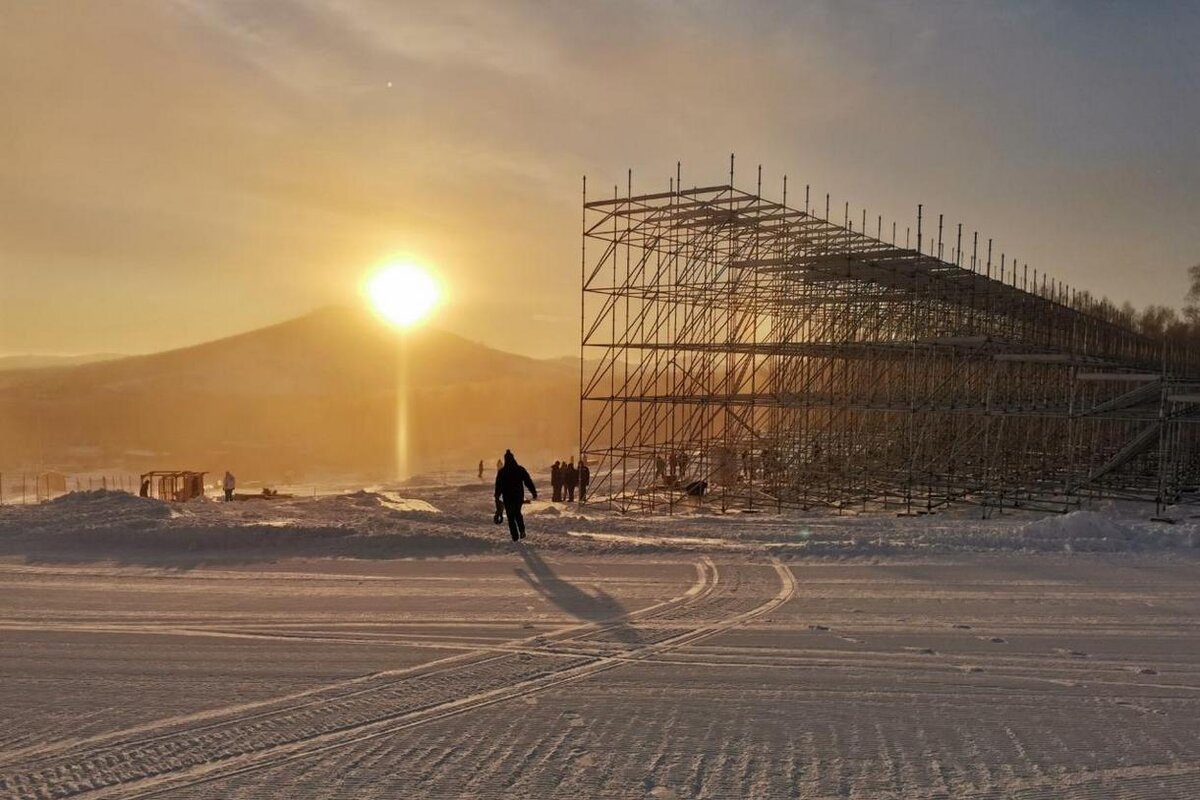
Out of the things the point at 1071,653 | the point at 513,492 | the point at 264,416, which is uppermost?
the point at 264,416

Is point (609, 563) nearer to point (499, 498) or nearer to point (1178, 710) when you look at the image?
point (499, 498)

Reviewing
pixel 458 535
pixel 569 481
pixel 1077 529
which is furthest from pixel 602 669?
pixel 569 481

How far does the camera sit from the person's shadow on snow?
21.9ft

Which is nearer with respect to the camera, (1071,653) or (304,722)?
(304,722)

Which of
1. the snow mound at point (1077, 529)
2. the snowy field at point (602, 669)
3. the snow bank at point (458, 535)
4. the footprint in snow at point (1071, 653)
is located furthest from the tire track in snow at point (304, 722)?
the snow mound at point (1077, 529)

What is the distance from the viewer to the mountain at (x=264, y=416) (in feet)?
195

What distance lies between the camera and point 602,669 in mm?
5629

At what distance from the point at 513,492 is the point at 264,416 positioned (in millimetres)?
78227

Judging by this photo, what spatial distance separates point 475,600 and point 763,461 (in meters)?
17.0

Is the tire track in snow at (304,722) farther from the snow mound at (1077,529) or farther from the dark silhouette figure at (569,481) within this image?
the dark silhouette figure at (569,481)

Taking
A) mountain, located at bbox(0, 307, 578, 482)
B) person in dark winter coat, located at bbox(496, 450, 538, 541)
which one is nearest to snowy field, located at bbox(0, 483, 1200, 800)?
person in dark winter coat, located at bbox(496, 450, 538, 541)

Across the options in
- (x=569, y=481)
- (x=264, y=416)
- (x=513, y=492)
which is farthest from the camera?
(x=264, y=416)

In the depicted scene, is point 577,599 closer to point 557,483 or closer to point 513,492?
point 513,492

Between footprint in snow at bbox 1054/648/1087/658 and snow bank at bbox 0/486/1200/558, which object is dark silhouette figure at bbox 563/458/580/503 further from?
footprint in snow at bbox 1054/648/1087/658
